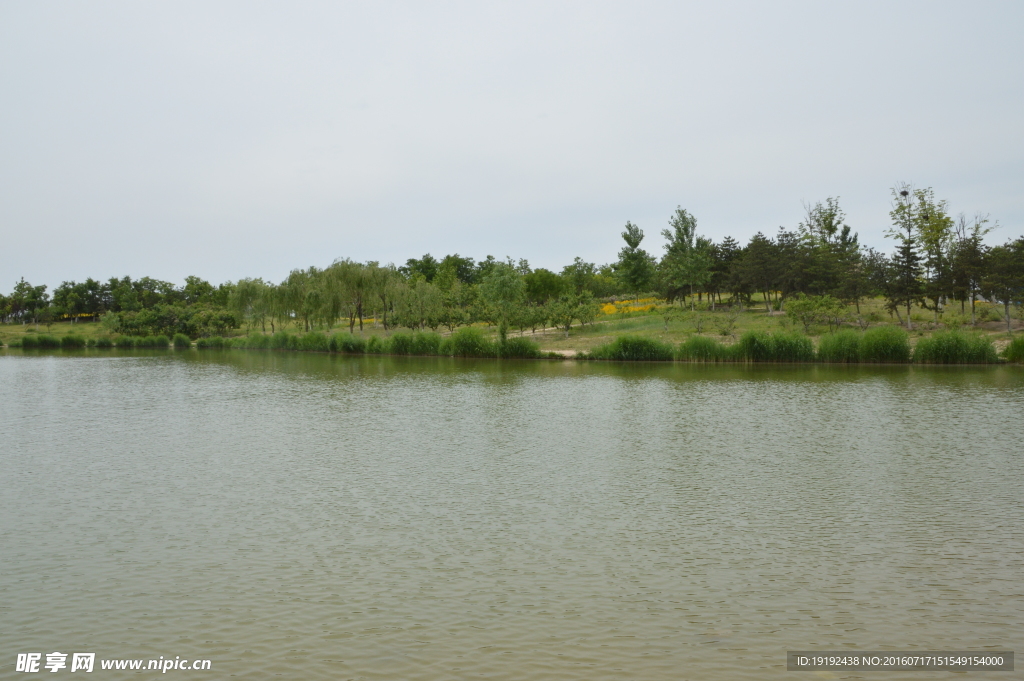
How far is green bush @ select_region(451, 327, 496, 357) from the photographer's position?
52.8 meters

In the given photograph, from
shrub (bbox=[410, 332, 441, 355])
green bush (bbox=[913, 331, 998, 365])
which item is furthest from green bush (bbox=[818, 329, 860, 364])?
shrub (bbox=[410, 332, 441, 355])

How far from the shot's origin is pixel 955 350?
4038 cm

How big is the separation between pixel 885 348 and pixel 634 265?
41.6 metres

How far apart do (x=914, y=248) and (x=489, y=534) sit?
2278 inches

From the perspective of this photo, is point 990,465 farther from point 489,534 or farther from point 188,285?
point 188,285

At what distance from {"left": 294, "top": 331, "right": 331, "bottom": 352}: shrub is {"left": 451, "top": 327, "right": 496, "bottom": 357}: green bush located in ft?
55.1

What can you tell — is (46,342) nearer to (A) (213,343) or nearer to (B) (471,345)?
(A) (213,343)

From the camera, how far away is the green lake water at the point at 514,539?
25.8 feet

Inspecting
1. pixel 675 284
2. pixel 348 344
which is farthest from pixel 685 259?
pixel 348 344

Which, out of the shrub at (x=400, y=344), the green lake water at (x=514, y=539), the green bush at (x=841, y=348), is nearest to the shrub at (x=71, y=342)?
the shrub at (x=400, y=344)

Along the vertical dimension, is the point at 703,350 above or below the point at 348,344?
below

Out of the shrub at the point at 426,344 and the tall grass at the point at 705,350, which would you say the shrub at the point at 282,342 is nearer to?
the shrub at the point at 426,344

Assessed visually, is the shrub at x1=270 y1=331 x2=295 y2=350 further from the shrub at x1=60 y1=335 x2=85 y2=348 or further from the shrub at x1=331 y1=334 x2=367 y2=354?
the shrub at x1=60 y1=335 x2=85 y2=348

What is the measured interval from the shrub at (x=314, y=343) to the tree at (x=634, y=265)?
3573 centimetres
